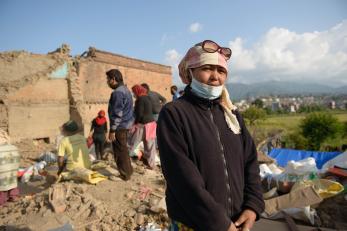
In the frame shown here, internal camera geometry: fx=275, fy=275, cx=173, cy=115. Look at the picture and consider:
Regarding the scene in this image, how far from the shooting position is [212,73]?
164cm

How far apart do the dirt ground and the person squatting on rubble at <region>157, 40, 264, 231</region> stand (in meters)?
1.86

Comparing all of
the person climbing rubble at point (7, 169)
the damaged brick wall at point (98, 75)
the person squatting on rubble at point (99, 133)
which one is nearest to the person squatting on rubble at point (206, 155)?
the person climbing rubble at point (7, 169)

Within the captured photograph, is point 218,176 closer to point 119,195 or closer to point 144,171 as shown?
point 119,195

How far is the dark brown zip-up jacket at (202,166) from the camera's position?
1.41m

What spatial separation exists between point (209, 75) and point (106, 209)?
110 inches

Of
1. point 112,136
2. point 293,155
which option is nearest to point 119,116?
point 112,136

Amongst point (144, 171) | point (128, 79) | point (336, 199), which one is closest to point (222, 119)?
point (336, 199)

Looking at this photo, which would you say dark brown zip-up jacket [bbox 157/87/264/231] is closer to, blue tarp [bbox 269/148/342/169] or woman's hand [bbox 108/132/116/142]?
woman's hand [bbox 108/132/116/142]

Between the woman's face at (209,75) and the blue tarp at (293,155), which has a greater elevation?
the woman's face at (209,75)

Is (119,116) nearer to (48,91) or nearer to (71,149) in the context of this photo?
(71,149)

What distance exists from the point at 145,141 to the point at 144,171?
59 centimetres

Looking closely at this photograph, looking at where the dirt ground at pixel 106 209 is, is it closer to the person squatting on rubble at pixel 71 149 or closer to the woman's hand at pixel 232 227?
the person squatting on rubble at pixel 71 149

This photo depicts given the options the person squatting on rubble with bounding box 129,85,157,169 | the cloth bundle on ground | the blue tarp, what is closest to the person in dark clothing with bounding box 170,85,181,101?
the person squatting on rubble with bounding box 129,85,157,169

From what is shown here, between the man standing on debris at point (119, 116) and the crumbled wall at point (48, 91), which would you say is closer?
the man standing on debris at point (119, 116)
